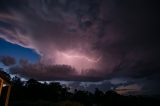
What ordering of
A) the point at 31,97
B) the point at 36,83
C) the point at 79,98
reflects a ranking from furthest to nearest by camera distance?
the point at 79,98
the point at 36,83
the point at 31,97

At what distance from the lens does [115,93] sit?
8819 centimetres

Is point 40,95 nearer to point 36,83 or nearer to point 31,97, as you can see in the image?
point 31,97

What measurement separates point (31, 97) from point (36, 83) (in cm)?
978

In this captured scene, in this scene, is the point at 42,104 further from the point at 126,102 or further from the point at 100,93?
the point at 100,93

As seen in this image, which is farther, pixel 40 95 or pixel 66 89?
pixel 66 89

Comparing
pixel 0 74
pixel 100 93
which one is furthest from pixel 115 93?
pixel 0 74

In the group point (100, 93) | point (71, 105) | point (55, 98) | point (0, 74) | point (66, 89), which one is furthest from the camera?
point (100, 93)

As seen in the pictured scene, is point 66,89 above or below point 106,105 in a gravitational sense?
above

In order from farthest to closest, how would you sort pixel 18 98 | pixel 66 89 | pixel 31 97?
pixel 66 89, pixel 31 97, pixel 18 98

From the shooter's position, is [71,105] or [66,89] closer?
[71,105]

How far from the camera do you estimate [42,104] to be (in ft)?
127

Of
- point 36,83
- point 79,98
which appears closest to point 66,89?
point 79,98

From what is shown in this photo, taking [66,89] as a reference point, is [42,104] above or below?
below

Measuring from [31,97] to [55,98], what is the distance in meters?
7.63
